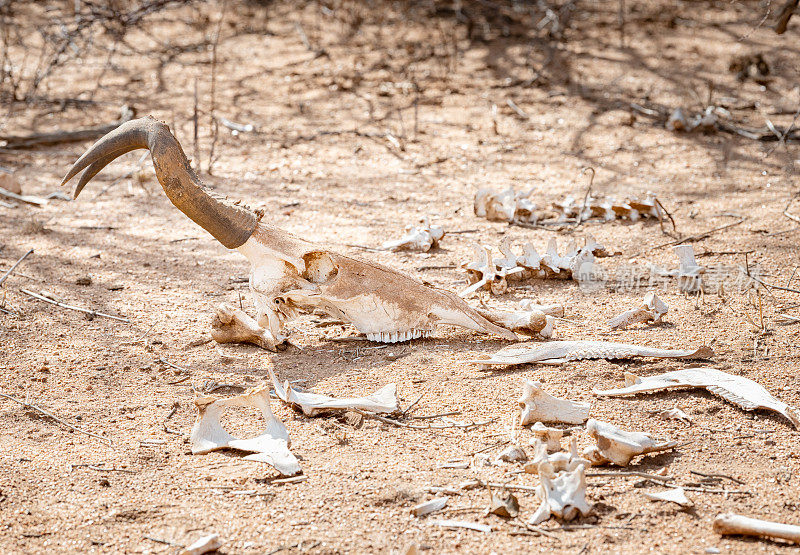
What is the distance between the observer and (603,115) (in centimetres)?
643

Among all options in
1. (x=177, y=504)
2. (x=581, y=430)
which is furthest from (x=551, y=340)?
(x=177, y=504)

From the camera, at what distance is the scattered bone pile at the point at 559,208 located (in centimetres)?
473

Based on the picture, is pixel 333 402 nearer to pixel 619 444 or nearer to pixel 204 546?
pixel 204 546

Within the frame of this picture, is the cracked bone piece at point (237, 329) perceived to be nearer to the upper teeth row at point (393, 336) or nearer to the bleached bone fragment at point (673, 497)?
the upper teeth row at point (393, 336)

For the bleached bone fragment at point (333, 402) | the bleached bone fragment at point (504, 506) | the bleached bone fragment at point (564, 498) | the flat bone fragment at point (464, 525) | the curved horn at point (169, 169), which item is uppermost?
the curved horn at point (169, 169)

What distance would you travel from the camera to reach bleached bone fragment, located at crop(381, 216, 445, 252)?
4.38 m

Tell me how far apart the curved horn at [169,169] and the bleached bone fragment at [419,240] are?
140 centimetres

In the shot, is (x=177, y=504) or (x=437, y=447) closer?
(x=177, y=504)

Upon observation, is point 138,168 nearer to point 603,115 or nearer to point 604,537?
point 603,115

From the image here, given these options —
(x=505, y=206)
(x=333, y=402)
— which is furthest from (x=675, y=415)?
(x=505, y=206)

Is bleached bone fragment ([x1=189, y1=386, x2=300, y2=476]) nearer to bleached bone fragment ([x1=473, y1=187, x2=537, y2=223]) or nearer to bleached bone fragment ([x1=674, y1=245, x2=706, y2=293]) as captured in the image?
Result: bleached bone fragment ([x1=674, y1=245, x2=706, y2=293])

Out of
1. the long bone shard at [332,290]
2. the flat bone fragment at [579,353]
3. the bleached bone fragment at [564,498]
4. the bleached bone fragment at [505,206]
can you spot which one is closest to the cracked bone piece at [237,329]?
the long bone shard at [332,290]

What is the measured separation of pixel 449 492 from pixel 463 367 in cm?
82

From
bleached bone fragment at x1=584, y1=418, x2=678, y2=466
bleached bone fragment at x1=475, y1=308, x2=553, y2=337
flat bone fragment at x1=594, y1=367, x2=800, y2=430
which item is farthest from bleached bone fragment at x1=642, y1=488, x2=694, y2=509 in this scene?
bleached bone fragment at x1=475, y1=308, x2=553, y2=337
